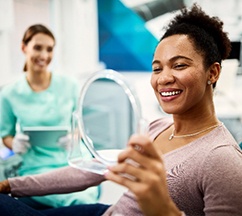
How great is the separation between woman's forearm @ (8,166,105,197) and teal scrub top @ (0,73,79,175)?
1.79ft

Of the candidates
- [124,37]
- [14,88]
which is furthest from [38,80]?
[124,37]

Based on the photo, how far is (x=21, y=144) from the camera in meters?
1.67

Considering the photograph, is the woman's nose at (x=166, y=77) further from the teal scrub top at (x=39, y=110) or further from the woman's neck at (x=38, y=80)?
the woman's neck at (x=38, y=80)

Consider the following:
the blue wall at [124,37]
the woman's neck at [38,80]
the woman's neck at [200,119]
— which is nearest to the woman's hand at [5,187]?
the woman's neck at [200,119]

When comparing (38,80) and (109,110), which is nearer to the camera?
(38,80)

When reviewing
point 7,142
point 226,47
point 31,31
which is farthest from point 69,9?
point 226,47

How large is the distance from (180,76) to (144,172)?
0.39 metres

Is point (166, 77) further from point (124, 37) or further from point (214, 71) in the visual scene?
point (124, 37)

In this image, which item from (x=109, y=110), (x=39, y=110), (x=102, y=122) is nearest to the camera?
(x=39, y=110)

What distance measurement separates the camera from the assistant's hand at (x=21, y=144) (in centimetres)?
166

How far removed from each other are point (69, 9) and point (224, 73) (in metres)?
1.53

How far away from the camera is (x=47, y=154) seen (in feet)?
5.62

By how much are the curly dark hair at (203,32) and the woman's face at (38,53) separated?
0.99 meters

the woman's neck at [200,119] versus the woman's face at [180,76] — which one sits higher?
the woman's face at [180,76]
